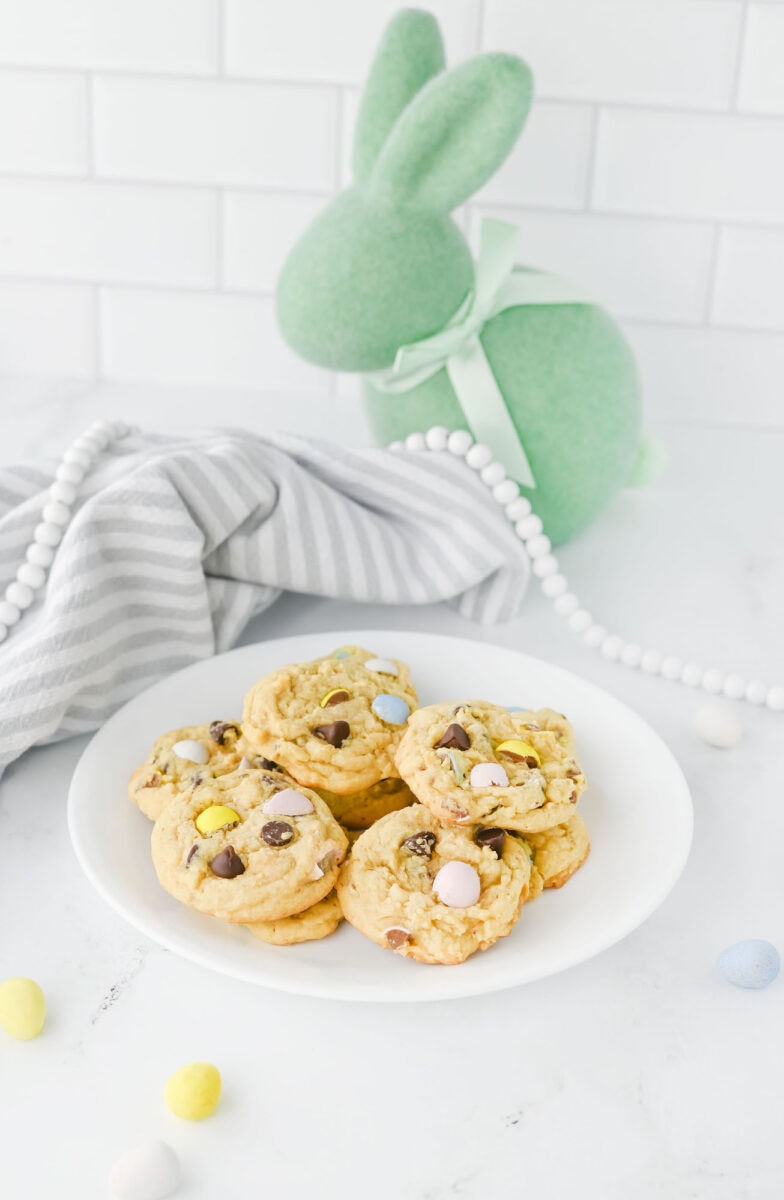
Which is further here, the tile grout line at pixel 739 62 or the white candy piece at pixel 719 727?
the tile grout line at pixel 739 62

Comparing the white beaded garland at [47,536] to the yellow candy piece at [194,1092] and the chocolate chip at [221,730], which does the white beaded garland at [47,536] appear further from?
the yellow candy piece at [194,1092]

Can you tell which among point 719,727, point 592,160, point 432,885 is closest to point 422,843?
point 432,885

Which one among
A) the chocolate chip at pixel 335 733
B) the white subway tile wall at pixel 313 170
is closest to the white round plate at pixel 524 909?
the chocolate chip at pixel 335 733

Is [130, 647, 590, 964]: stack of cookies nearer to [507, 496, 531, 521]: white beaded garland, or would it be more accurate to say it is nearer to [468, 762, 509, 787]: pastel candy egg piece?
[468, 762, 509, 787]: pastel candy egg piece

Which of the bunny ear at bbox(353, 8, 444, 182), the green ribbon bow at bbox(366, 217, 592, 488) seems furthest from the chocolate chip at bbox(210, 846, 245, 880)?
the bunny ear at bbox(353, 8, 444, 182)

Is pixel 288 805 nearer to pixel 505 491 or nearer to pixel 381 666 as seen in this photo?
pixel 381 666

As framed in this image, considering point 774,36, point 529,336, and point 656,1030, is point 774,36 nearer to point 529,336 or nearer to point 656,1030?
point 529,336

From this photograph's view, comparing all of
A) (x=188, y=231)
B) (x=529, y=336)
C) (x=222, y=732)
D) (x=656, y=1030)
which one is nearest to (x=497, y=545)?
(x=529, y=336)
